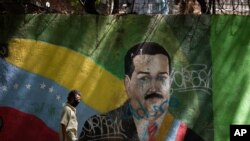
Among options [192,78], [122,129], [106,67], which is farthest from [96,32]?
[192,78]

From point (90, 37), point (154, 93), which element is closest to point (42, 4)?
point (90, 37)

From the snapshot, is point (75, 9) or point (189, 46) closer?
point (189, 46)

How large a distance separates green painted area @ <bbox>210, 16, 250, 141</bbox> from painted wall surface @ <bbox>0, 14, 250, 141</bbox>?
2 centimetres

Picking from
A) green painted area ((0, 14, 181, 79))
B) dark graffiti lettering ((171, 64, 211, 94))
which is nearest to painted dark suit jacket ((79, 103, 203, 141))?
dark graffiti lettering ((171, 64, 211, 94))

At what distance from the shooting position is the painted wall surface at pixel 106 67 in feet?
27.2

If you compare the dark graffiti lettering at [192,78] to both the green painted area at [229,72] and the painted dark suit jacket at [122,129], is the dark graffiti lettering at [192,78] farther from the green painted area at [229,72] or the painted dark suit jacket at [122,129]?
the painted dark suit jacket at [122,129]

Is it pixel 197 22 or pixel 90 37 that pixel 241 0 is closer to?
pixel 197 22

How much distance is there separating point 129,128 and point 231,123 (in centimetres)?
168

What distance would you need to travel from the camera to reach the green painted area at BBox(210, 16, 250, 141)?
8391 mm

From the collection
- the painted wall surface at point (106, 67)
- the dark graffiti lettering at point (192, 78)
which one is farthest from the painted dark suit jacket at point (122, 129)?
the dark graffiti lettering at point (192, 78)

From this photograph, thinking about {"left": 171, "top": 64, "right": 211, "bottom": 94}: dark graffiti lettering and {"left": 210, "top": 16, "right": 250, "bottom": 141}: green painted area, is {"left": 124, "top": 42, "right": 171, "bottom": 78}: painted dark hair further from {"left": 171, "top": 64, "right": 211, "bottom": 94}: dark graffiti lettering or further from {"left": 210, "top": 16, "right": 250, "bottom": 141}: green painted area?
{"left": 210, "top": 16, "right": 250, "bottom": 141}: green painted area

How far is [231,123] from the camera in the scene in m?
8.38

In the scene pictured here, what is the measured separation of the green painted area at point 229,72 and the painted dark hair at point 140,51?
34.6 inches

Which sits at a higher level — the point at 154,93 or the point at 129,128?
the point at 154,93
